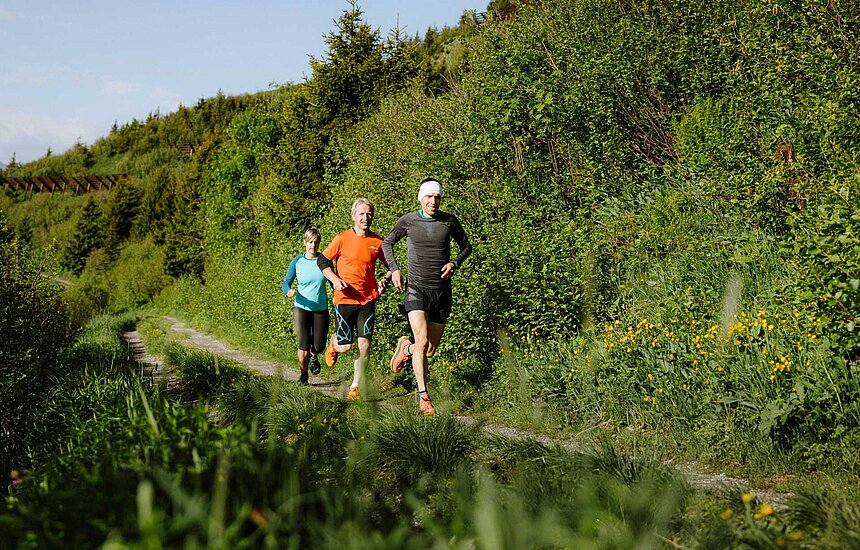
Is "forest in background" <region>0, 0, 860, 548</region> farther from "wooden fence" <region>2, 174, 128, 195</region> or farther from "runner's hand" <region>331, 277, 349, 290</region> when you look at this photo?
"wooden fence" <region>2, 174, 128, 195</region>

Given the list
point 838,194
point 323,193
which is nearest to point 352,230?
point 838,194

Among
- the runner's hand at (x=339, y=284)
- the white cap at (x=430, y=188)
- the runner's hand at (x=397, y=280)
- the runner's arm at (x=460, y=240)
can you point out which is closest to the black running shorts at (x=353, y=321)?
the runner's hand at (x=339, y=284)

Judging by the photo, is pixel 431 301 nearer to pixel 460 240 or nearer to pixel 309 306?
pixel 460 240

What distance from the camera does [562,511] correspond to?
3.04m

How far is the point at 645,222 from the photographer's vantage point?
8234 millimetres

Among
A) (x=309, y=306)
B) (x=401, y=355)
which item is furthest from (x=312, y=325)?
(x=401, y=355)

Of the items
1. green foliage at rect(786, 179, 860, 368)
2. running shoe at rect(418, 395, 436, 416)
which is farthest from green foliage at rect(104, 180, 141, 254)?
green foliage at rect(786, 179, 860, 368)

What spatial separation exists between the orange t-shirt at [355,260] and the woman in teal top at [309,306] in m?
1.20

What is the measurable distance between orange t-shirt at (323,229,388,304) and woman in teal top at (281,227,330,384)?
3.95 ft

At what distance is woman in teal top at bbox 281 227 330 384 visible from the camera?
360 inches

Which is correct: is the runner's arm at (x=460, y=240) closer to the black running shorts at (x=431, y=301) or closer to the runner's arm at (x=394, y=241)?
the black running shorts at (x=431, y=301)

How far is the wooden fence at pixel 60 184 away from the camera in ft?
234

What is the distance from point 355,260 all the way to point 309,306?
5.42 feet

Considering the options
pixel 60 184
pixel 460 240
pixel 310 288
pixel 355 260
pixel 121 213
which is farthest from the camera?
pixel 60 184
